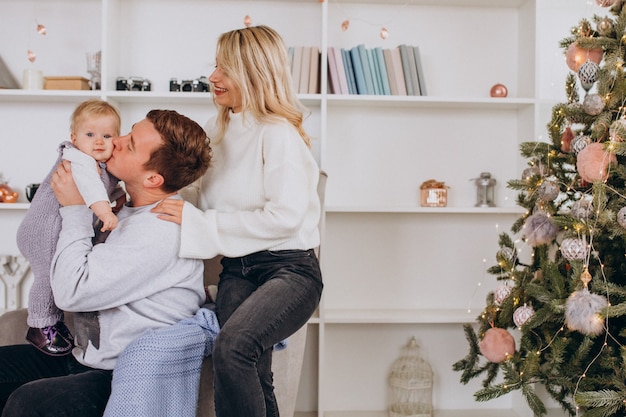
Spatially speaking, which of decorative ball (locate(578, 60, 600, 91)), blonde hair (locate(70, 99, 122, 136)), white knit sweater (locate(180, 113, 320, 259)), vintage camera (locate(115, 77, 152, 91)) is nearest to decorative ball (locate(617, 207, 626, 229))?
decorative ball (locate(578, 60, 600, 91))

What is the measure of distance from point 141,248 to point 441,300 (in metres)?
1.95

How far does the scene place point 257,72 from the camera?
209cm

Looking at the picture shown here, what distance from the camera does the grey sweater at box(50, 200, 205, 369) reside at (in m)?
1.60

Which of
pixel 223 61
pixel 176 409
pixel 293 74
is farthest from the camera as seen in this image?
pixel 293 74

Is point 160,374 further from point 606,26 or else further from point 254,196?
point 606,26

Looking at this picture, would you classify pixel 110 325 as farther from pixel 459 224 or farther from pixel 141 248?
pixel 459 224

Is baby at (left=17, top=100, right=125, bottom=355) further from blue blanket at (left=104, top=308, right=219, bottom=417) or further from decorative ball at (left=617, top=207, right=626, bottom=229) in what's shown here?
decorative ball at (left=617, top=207, right=626, bottom=229)

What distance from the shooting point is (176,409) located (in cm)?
A: 158

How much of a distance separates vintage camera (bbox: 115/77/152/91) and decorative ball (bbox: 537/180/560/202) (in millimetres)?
1717

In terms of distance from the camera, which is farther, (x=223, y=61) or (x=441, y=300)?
(x=441, y=300)

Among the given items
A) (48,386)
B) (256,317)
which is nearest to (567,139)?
(256,317)

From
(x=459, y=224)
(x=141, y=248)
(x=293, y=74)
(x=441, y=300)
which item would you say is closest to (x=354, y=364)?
(x=441, y=300)

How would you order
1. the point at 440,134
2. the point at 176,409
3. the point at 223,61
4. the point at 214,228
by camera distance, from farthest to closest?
the point at 440,134 → the point at 223,61 → the point at 214,228 → the point at 176,409

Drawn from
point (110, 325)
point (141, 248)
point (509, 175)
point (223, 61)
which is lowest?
point (110, 325)
